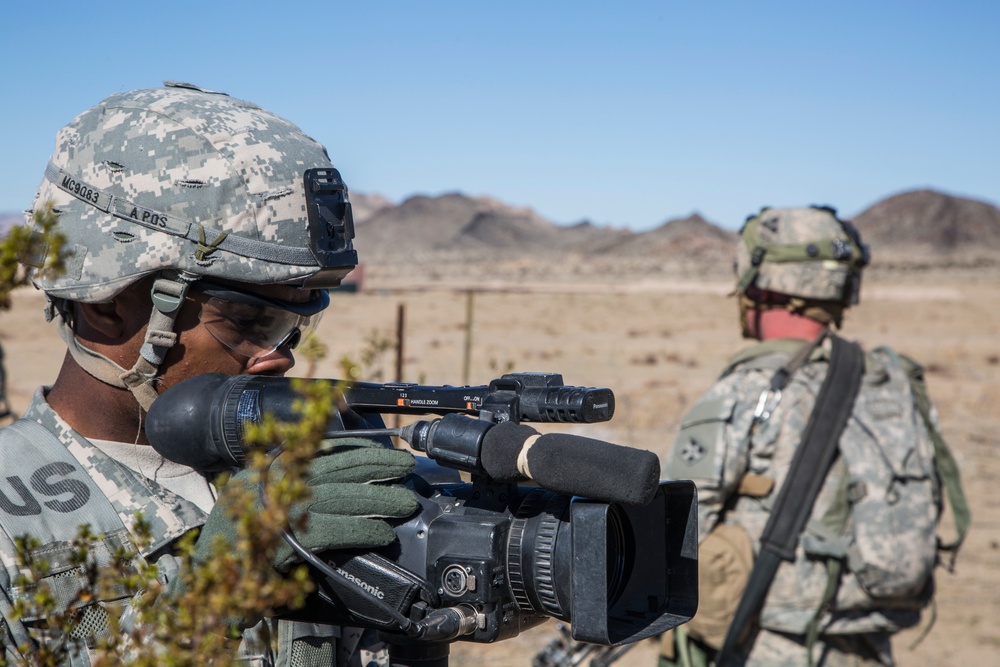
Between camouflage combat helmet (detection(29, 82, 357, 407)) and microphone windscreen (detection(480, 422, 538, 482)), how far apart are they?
2.60 feet

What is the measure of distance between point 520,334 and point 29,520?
21.8 metres

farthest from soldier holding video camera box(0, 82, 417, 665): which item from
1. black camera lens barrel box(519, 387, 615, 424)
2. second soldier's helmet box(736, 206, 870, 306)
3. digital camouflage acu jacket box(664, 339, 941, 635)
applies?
second soldier's helmet box(736, 206, 870, 306)

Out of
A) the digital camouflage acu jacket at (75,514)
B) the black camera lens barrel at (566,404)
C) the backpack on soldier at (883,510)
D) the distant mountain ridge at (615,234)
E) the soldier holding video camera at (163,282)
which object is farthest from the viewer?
the distant mountain ridge at (615,234)

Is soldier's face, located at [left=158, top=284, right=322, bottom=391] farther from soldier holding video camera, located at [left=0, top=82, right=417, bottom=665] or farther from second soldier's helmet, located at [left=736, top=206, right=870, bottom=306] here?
second soldier's helmet, located at [left=736, top=206, right=870, bottom=306]

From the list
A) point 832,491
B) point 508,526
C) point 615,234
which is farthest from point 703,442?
point 615,234

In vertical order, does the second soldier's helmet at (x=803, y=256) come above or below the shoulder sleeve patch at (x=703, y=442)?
above

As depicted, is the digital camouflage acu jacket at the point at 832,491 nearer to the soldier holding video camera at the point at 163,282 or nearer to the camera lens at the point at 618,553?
the soldier holding video camera at the point at 163,282

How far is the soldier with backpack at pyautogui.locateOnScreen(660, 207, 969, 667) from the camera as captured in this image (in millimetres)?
4211

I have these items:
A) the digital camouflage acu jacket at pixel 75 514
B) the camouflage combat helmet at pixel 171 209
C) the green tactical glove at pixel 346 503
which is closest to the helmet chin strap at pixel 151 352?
the camouflage combat helmet at pixel 171 209

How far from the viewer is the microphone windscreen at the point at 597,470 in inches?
59.0

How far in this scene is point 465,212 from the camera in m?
118

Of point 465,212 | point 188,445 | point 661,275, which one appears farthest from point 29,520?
point 465,212

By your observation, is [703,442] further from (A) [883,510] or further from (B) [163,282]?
(B) [163,282]

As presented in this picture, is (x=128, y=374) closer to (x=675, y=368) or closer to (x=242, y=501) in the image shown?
(x=242, y=501)
